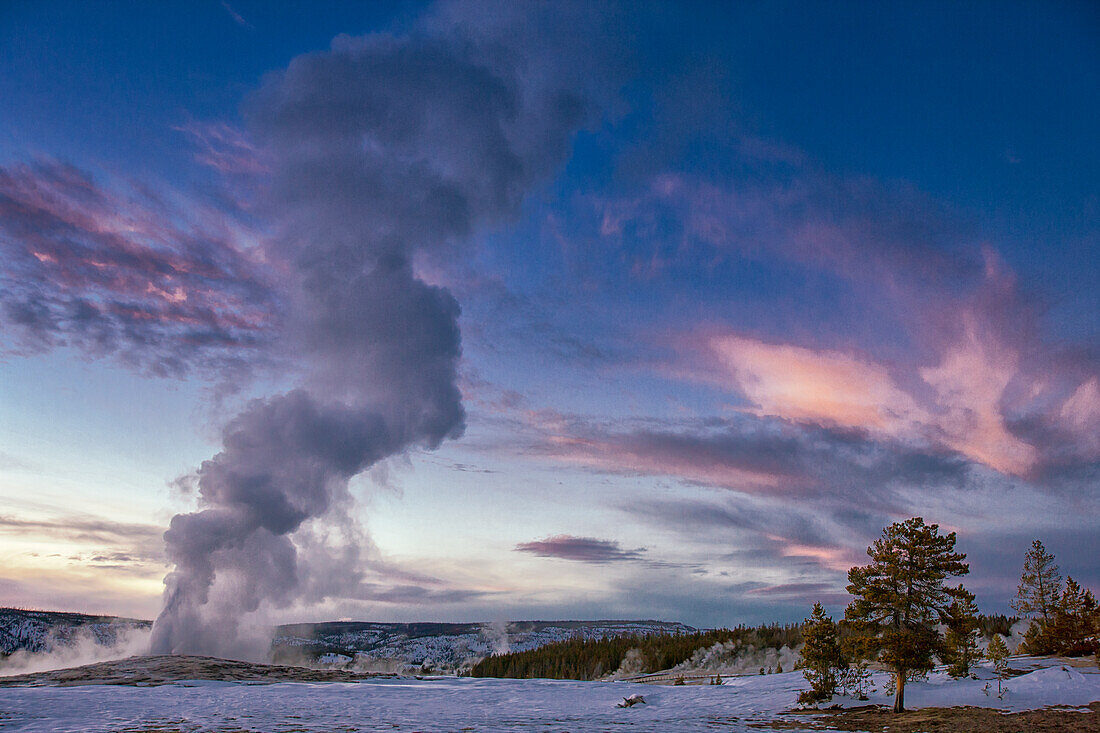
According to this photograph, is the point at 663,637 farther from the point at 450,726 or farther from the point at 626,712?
the point at 450,726

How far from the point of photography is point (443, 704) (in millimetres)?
32094

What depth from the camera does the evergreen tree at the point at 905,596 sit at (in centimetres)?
2967

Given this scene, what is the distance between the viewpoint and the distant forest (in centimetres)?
9262

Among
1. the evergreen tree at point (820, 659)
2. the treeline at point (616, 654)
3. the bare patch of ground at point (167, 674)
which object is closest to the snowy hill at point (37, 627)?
the treeline at point (616, 654)

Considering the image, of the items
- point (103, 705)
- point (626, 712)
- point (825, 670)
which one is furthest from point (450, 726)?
point (825, 670)

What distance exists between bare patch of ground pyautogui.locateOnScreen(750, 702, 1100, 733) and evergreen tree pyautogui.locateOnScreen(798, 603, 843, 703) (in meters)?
3.06

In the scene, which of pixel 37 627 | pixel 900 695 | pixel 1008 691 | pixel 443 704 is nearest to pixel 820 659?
pixel 900 695

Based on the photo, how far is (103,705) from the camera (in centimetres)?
2658

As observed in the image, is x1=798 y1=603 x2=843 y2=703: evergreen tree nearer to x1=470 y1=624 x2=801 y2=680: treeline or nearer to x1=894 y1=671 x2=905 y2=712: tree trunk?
x1=894 y1=671 x2=905 y2=712: tree trunk

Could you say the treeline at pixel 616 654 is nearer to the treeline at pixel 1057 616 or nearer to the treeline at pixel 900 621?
the treeline at pixel 1057 616

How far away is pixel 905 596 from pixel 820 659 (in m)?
5.78

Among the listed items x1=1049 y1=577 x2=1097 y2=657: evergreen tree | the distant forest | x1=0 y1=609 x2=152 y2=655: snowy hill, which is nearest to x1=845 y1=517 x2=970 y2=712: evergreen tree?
x1=1049 y1=577 x2=1097 y2=657: evergreen tree

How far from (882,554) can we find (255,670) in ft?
137

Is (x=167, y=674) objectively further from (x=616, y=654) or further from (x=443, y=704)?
(x=616, y=654)
